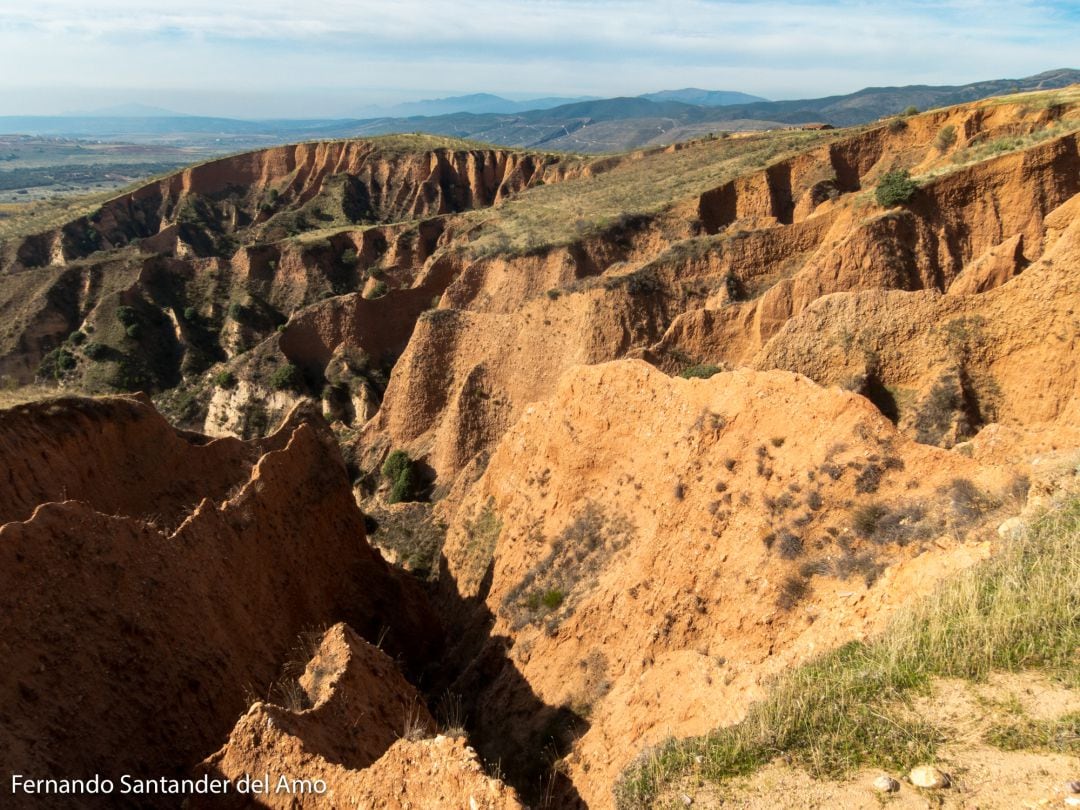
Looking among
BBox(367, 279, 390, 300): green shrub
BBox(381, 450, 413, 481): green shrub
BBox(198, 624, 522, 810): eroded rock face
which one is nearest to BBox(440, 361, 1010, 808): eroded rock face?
BBox(198, 624, 522, 810): eroded rock face

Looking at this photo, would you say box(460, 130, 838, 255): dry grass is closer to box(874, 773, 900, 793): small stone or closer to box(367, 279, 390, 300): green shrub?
box(367, 279, 390, 300): green shrub

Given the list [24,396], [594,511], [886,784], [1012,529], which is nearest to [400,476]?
[24,396]

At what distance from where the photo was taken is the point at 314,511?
17.2 m

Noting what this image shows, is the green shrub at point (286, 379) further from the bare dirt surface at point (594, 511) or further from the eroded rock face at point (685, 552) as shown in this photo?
the eroded rock face at point (685, 552)

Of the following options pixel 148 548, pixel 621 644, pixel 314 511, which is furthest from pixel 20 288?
pixel 621 644

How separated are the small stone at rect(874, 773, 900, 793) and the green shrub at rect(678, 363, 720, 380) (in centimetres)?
1674

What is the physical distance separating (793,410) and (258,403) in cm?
3343

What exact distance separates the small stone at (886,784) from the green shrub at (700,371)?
54.9 ft

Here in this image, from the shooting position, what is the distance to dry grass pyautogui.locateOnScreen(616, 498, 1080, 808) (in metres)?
6.34

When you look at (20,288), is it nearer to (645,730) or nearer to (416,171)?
(416,171)

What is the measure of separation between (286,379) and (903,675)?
36.8 m

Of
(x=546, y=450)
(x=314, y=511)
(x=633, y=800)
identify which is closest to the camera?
(x=633, y=800)

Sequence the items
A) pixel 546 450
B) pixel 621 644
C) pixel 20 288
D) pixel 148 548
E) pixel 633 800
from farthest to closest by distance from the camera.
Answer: pixel 20 288 < pixel 546 450 < pixel 621 644 < pixel 148 548 < pixel 633 800

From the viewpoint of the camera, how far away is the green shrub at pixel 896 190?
25.3 meters
